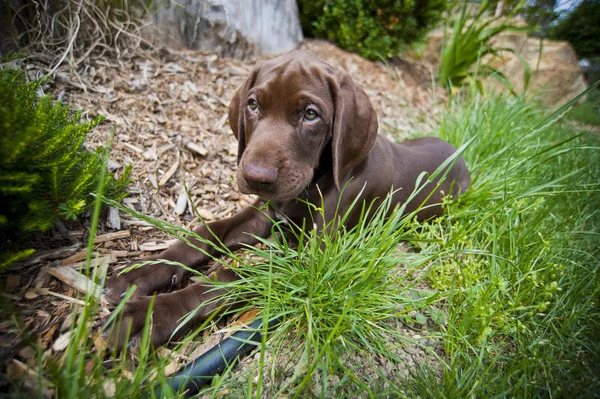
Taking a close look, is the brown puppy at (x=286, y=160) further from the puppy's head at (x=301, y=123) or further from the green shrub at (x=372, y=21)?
the green shrub at (x=372, y=21)

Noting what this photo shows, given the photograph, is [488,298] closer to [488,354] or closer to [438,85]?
[488,354]

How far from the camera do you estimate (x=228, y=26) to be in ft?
14.3

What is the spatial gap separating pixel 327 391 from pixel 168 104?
3.01 meters

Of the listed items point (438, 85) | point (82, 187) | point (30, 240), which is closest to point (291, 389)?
point (82, 187)

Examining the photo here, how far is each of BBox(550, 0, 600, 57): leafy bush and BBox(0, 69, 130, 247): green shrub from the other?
19.3ft

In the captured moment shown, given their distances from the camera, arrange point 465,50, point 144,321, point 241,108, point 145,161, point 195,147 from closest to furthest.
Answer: point 144,321 < point 241,108 < point 145,161 < point 195,147 < point 465,50

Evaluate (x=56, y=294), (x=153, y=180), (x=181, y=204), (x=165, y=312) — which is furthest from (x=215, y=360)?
(x=153, y=180)

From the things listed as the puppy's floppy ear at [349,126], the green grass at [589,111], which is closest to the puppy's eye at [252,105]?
the puppy's floppy ear at [349,126]

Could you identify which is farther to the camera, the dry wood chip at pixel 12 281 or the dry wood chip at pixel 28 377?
the dry wood chip at pixel 12 281

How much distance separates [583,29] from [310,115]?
730 centimetres

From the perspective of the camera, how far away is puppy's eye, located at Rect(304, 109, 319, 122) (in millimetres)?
2256

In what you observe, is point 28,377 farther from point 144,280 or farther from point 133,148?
point 133,148

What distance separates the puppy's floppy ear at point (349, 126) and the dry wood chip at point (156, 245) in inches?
48.9

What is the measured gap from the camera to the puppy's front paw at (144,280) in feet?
6.49
